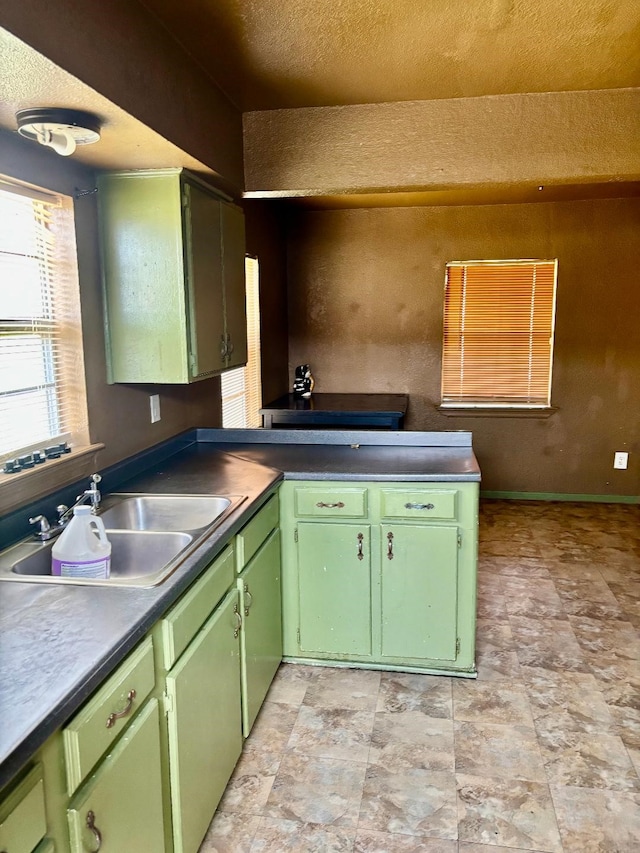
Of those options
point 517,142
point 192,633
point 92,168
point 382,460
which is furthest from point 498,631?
point 92,168

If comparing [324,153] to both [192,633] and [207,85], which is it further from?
[192,633]

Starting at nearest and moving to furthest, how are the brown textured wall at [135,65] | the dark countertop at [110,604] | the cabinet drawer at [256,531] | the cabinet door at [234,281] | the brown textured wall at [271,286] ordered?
the dark countertop at [110,604], the brown textured wall at [135,65], the cabinet drawer at [256,531], the cabinet door at [234,281], the brown textured wall at [271,286]

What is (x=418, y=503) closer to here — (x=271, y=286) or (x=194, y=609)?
(x=194, y=609)

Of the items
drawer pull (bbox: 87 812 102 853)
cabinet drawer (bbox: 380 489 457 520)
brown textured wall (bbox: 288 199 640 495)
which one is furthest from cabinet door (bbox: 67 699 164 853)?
brown textured wall (bbox: 288 199 640 495)

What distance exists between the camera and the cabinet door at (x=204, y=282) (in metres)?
2.38

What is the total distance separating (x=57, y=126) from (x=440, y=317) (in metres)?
3.75

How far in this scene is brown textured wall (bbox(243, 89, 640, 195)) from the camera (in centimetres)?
256

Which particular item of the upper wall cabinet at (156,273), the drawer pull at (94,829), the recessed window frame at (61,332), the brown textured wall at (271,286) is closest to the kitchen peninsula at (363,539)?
the recessed window frame at (61,332)

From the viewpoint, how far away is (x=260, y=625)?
91.7 inches

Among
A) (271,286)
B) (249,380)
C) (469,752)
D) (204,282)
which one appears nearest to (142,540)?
(204,282)

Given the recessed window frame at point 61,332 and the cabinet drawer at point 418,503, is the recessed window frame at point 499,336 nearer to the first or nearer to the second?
the cabinet drawer at point 418,503

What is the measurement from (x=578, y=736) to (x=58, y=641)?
1847 mm

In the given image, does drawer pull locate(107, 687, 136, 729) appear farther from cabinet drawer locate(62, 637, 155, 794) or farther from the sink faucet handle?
the sink faucet handle

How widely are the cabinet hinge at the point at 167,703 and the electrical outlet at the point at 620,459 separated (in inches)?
172
